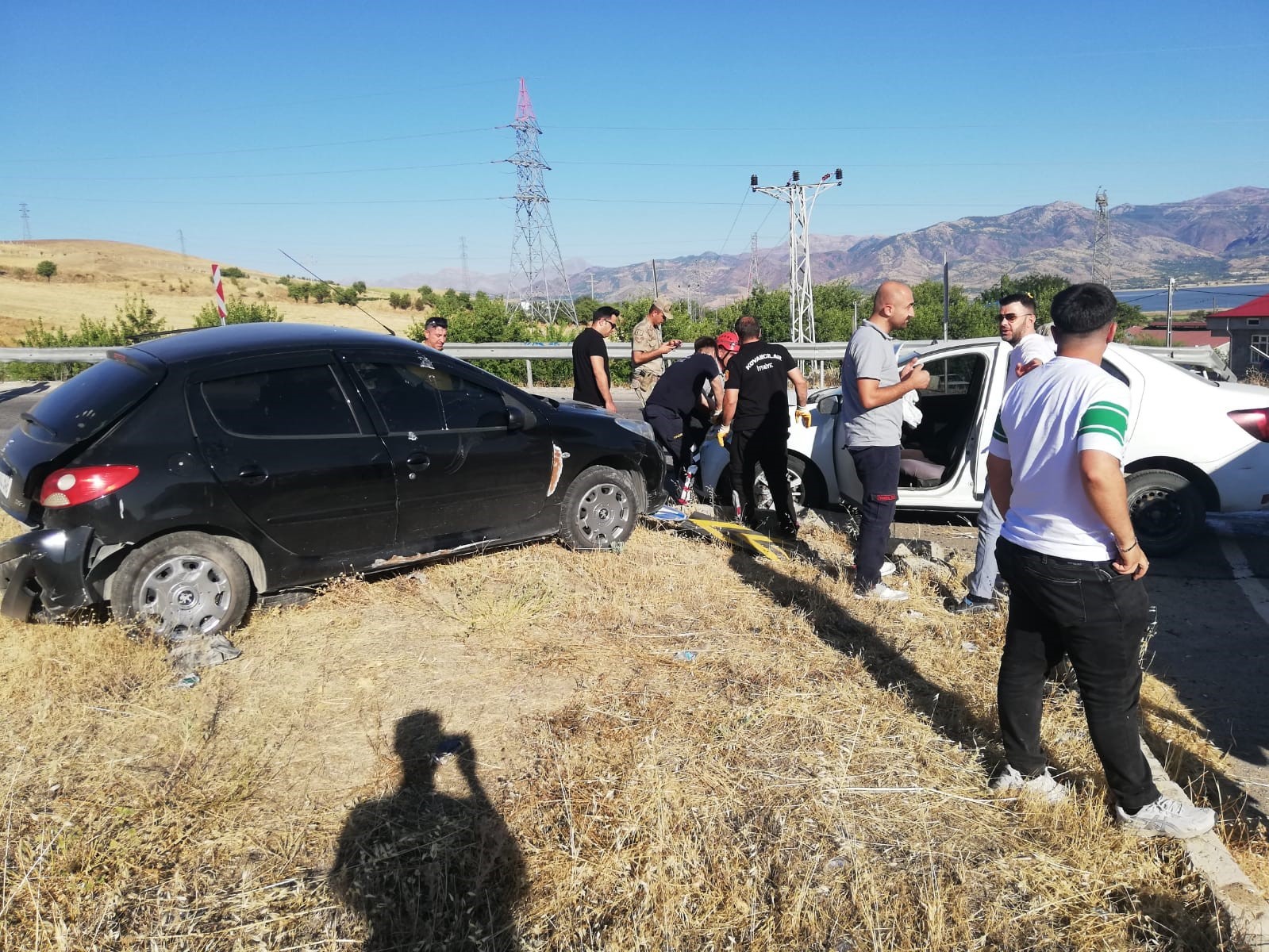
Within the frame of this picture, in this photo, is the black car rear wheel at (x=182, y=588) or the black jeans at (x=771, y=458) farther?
the black jeans at (x=771, y=458)

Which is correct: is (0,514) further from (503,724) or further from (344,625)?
(503,724)

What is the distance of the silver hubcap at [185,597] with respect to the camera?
4395mm

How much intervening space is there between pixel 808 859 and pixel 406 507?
3272 mm

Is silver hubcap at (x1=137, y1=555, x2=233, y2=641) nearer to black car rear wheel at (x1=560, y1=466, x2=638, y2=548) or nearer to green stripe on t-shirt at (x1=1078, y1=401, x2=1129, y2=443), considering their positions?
black car rear wheel at (x1=560, y1=466, x2=638, y2=548)

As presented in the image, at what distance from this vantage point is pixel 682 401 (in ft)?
26.5

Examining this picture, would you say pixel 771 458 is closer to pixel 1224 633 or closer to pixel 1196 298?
pixel 1224 633

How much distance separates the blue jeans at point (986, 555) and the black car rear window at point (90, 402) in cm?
465

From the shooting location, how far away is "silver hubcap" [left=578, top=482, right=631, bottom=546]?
626 centimetres

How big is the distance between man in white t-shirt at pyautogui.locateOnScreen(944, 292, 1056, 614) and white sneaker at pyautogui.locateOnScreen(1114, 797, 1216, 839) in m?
1.98

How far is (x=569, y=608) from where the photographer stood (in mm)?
5070

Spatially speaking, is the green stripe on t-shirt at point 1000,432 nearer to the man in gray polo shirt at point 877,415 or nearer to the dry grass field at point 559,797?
the dry grass field at point 559,797

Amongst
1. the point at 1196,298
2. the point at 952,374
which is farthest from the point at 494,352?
the point at 1196,298

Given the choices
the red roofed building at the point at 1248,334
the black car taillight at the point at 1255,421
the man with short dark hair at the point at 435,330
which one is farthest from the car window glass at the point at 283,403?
the red roofed building at the point at 1248,334

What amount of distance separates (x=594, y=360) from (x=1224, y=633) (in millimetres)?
5348
